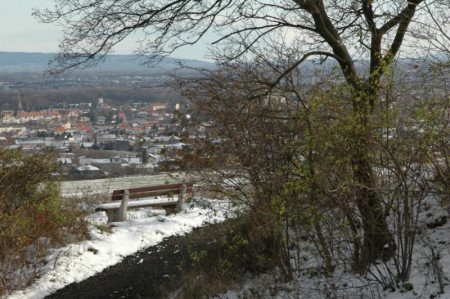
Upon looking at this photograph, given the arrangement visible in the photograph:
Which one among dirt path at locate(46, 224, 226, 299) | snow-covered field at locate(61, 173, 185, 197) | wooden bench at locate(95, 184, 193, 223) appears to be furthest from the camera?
snow-covered field at locate(61, 173, 185, 197)

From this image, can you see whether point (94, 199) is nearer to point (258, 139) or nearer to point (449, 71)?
point (258, 139)

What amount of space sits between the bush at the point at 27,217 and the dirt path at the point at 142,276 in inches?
29.0

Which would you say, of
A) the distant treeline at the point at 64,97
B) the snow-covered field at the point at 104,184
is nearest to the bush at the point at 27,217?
the snow-covered field at the point at 104,184

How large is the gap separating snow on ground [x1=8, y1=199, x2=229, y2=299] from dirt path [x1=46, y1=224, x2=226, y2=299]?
0.20m

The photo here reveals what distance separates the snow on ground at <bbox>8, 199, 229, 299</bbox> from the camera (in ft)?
29.1

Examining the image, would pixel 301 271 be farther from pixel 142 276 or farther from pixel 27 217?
pixel 27 217

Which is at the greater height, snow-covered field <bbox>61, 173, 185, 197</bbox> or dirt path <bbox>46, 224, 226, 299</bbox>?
dirt path <bbox>46, 224, 226, 299</bbox>

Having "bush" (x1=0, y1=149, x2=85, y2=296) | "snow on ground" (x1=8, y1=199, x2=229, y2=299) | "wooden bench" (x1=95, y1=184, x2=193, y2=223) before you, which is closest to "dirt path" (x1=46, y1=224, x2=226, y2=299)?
"snow on ground" (x1=8, y1=199, x2=229, y2=299)

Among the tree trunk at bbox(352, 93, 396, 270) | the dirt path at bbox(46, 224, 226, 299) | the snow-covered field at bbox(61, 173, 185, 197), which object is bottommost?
the snow-covered field at bbox(61, 173, 185, 197)

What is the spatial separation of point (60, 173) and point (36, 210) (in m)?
1.52

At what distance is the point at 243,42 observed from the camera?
26.3ft

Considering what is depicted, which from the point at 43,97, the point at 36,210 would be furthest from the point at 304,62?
the point at 43,97

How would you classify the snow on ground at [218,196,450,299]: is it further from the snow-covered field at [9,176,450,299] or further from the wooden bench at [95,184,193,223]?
the wooden bench at [95,184,193,223]

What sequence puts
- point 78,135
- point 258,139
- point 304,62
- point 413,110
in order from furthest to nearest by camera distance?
1. point 78,135
2. point 304,62
3. point 258,139
4. point 413,110
